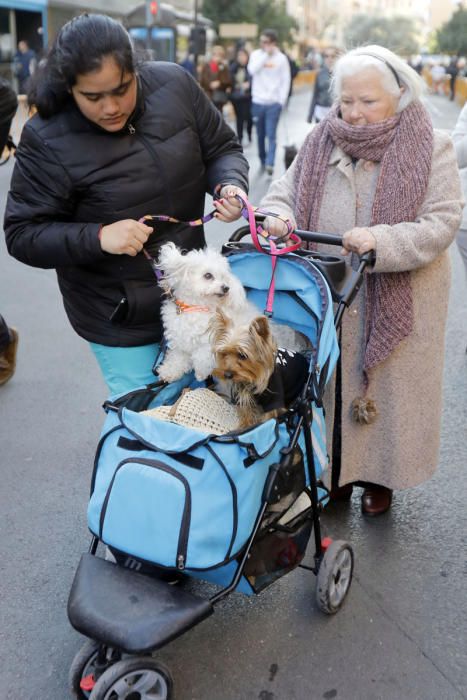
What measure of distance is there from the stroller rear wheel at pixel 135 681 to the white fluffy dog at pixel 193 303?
105cm

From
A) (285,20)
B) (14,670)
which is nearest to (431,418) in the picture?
(14,670)

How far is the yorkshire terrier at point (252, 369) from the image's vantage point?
2.56 meters

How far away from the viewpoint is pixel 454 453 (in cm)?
429

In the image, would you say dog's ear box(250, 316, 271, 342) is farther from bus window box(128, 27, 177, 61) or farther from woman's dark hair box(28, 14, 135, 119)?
bus window box(128, 27, 177, 61)

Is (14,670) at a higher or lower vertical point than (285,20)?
higher

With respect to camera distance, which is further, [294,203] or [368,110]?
[294,203]

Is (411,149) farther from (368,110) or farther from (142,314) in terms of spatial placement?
(142,314)

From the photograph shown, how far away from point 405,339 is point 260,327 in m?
0.93

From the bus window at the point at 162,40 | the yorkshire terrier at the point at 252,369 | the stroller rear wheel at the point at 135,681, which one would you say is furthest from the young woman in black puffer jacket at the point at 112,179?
the bus window at the point at 162,40

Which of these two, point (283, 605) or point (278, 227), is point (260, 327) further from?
point (283, 605)

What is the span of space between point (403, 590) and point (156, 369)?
145 centimetres

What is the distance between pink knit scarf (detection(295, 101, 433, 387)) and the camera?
2.88m

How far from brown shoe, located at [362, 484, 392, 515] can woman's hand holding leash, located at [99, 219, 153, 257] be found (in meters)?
1.84

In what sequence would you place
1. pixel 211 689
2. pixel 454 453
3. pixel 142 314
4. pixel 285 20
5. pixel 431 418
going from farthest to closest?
pixel 285 20
pixel 454 453
pixel 431 418
pixel 142 314
pixel 211 689
